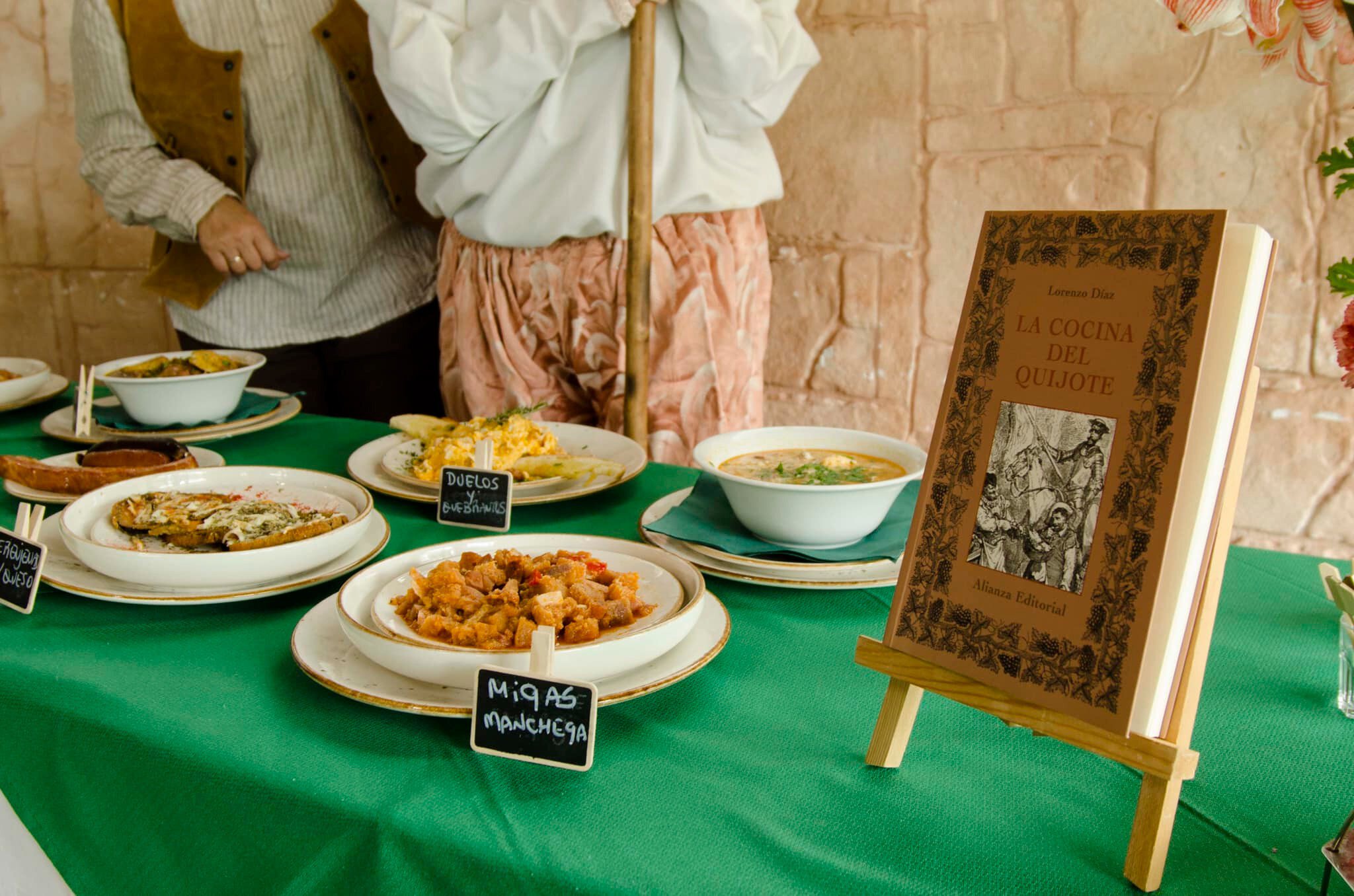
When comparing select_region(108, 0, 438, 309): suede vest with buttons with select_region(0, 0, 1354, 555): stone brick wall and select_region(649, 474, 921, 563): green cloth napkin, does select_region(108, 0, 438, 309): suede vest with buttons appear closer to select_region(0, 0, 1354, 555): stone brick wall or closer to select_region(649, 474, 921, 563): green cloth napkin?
select_region(0, 0, 1354, 555): stone brick wall

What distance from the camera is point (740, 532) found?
110cm

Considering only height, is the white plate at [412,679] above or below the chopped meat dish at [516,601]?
below

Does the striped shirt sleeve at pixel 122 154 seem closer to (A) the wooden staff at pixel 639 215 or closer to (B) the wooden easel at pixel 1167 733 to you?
(A) the wooden staff at pixel 639 215

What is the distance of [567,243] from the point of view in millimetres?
1856

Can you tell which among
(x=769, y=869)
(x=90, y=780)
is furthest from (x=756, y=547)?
(x=90, y=780)

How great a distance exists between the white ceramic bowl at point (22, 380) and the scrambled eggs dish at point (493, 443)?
0.88 m

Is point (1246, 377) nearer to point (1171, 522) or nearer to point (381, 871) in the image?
point (1171, 522)

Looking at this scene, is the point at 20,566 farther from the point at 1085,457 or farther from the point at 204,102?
the point at 204,102

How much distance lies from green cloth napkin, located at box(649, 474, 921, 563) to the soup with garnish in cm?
5

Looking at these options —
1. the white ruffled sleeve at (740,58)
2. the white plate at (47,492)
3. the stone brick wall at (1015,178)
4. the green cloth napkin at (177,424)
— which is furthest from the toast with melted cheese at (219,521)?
the stone brick wall at (1015,178)

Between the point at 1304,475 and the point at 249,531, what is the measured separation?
2176 millimetres

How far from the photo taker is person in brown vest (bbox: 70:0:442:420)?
2.18 meters

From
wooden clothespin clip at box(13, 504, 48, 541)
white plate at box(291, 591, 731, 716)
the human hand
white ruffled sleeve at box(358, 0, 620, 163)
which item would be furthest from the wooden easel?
the human hand

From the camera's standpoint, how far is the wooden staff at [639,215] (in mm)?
1608
